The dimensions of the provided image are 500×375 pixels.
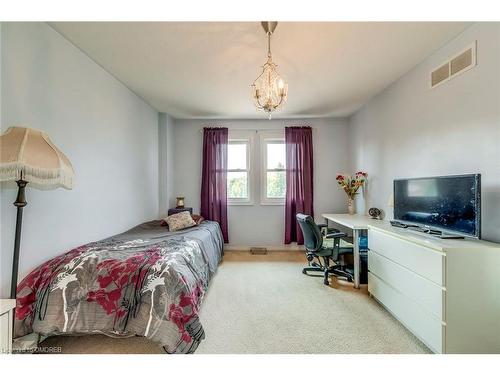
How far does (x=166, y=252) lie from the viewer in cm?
214

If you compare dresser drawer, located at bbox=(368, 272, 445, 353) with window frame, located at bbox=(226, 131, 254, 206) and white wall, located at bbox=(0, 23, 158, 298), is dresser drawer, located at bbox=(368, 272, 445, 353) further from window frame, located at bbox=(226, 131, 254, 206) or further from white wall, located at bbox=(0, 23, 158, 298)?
white wall, located at bbox=(0, 23, 158, 298)

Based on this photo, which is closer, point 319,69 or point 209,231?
point 319,69

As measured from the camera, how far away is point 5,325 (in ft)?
3.94

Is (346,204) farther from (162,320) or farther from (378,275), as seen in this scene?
(162,320)

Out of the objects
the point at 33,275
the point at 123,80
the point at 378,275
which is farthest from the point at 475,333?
the point at 123,80

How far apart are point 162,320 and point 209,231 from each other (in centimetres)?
191

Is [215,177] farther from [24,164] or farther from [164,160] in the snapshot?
[24,164]

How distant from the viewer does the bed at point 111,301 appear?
5.37ft

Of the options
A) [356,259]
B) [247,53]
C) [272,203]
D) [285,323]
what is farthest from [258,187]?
[285,323]

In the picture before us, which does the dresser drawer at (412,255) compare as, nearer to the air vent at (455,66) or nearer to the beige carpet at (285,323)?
the beige carpet at (285,323)

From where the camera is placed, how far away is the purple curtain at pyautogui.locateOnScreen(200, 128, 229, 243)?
14.9 ft

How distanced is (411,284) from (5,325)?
271 centimetres

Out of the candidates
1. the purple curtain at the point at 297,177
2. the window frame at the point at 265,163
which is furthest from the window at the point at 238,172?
the purple curtain at the point at 297,177
